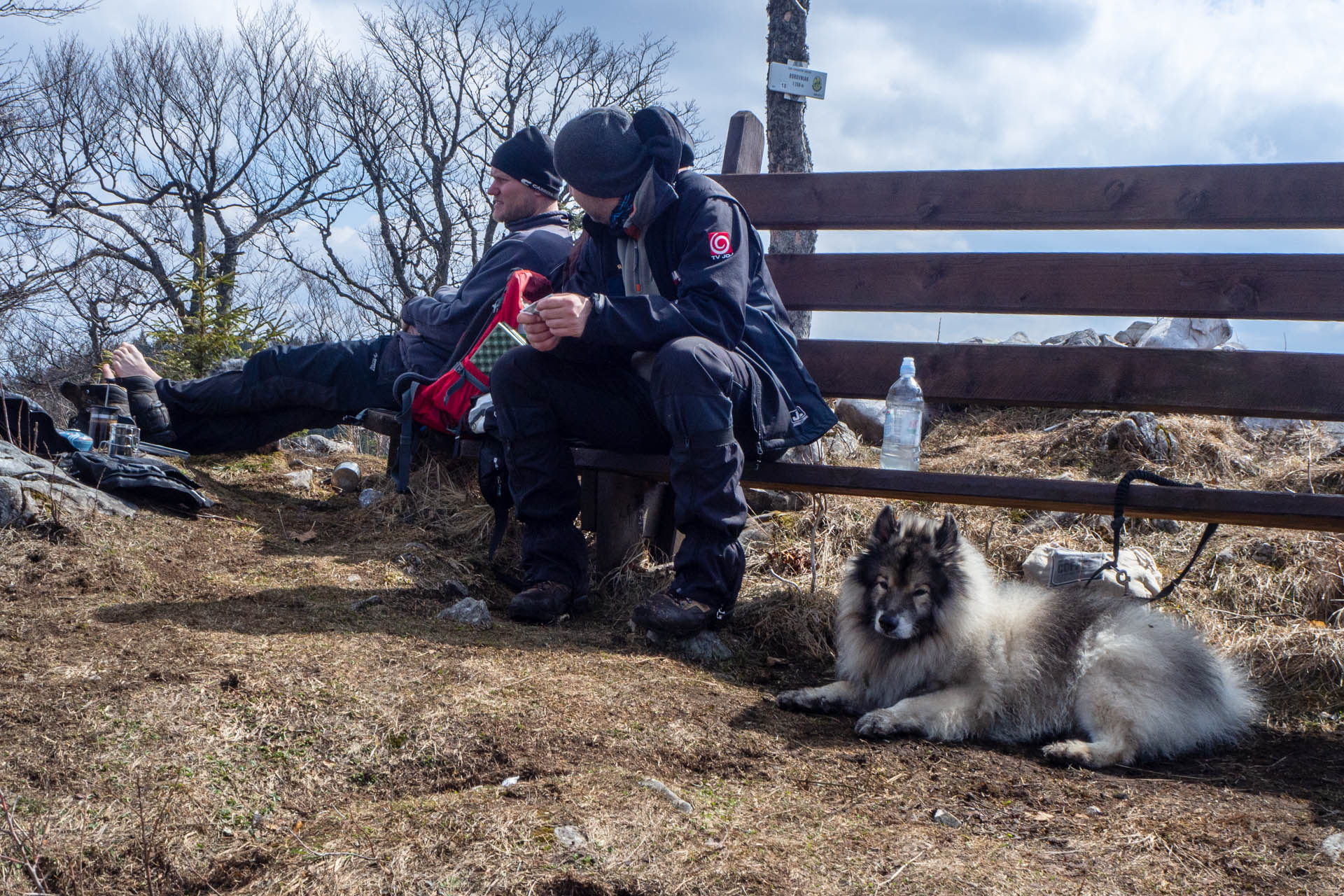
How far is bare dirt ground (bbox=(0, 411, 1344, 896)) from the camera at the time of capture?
6.15ft

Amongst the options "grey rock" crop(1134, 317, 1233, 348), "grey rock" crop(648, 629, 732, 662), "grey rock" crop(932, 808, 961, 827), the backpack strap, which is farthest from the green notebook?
"grey rock" crop(1134, 317, 1233, 348)

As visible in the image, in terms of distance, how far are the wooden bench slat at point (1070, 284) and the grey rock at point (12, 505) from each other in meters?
3.52

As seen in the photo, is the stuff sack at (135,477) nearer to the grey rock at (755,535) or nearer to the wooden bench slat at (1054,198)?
the grey rock at (755,535)

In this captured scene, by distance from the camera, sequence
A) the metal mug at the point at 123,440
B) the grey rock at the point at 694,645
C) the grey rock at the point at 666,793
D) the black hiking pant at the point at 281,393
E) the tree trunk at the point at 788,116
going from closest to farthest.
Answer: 1. the grey rock at the point at 666,793
2. the grey rock at the point at 694,645
3. the metal mug at the point at 123,440
4. the black hiking pant at the point at 281,393
5. the tree trunk at the point at 788,116

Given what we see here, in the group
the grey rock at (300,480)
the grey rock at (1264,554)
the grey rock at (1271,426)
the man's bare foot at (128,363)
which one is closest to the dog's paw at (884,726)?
the grey rock at (1264,554)

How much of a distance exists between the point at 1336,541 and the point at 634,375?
11.0 ft

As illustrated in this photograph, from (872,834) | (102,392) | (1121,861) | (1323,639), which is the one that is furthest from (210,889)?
(102,392)

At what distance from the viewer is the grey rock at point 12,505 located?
3740mm

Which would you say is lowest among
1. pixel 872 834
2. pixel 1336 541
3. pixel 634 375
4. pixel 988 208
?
pixel 872 834

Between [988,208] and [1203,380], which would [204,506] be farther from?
[1203,380]

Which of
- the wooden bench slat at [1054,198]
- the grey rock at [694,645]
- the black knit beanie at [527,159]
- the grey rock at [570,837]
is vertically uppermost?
the black knit beanie at [527,159]

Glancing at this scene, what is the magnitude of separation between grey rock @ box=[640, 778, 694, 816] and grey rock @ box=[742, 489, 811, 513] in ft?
9.98

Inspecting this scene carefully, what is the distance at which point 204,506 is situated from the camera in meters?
4.76

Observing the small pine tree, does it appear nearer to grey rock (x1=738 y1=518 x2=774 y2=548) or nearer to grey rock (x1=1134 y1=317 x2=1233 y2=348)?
grey rock (x1=738 y1=518 x2=774 y2=548)
